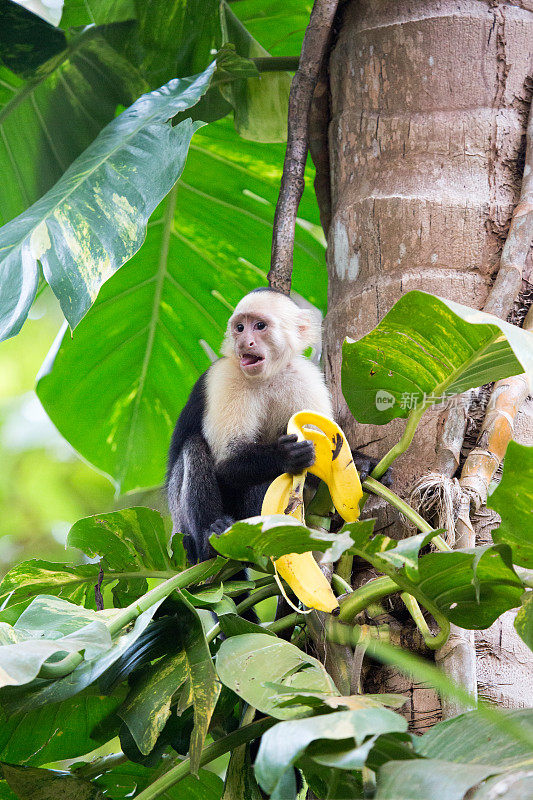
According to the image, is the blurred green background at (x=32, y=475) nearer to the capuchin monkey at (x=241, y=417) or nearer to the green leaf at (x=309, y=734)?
the capuchin monkey at (x=241, y=417)

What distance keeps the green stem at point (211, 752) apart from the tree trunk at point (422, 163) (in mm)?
570

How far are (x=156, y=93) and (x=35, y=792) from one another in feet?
5.59

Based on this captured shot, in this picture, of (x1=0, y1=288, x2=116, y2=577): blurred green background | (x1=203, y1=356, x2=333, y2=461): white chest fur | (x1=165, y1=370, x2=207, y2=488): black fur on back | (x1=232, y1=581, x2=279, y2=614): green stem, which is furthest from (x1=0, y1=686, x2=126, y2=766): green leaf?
(x1=0, y1=288, x2=116, y2=577): blurred green background

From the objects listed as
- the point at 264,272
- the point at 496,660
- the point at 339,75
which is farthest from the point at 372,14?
the point at 496,660

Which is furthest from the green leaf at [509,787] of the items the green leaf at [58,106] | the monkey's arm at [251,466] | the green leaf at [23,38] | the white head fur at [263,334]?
the green leaf at [23,38]

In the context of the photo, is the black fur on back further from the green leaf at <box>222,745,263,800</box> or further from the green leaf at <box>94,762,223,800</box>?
the green leaf at <box>222,745,263,800</box>

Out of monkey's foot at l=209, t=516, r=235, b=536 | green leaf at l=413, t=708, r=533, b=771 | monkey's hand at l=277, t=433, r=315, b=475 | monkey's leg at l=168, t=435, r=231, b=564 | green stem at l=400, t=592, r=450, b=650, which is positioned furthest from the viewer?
monkey's leg at l=168, t=435, r=231, b=564

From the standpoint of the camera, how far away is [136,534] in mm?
1490

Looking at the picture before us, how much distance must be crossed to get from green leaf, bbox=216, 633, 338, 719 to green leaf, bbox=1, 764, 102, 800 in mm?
442

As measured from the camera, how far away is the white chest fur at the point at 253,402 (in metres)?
2.15

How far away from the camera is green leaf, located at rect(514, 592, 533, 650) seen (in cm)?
95

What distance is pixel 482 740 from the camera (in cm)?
93

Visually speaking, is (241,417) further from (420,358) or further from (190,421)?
(420,358)

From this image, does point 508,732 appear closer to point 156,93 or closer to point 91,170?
point 91,170
